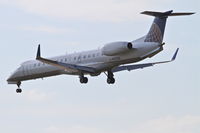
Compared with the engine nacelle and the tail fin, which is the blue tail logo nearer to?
the tail fin

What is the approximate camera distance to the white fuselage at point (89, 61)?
8006cm

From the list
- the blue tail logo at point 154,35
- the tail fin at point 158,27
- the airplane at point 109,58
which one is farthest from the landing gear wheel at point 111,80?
the tail fin at point 158,27

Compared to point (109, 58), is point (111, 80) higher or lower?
lower

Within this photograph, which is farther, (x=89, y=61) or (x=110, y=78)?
(x=110, y=78)

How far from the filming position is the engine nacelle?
263 feet

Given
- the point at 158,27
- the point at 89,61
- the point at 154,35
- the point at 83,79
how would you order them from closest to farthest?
1. the point at 154,35
2. the point at 158,27
3. the point at 89,61
4. the point at 83,79

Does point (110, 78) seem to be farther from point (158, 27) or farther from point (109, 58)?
point (158, 27)

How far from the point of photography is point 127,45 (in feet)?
263

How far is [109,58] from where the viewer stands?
268ft

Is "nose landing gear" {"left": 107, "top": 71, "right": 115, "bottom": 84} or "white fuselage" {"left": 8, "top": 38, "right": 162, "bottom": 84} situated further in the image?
"nose landing gear" {"left": 107, "top": 71, "right": 115, "bottom": 84}

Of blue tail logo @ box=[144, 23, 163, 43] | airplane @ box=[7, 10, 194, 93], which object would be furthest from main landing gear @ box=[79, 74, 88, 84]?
blue tail logo @ box=[144, 23, 163, 43]

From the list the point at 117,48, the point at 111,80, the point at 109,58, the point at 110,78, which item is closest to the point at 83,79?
the point at 110,78

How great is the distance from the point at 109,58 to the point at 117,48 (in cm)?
166

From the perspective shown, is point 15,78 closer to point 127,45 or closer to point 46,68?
point 46,68
